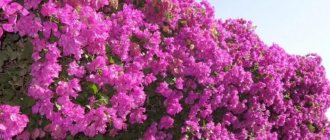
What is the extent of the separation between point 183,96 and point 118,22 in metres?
2.04

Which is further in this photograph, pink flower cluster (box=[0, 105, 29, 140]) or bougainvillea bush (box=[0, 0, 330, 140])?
bougainvillea bush (box=[0, 0, 330, 140])

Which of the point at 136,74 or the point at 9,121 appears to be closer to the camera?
the point at 9,121

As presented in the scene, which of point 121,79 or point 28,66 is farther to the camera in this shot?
point 121,79

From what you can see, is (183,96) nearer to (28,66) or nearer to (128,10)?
(128,10)

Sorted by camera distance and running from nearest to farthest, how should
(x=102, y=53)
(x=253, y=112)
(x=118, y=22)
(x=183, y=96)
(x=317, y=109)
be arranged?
→ (x=102, y=53) < (x=118, y=22) < (x=183, y=96) < (x=253, y=112) < (x=317, y=109)

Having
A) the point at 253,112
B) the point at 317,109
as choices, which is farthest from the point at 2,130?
the point at 317,109

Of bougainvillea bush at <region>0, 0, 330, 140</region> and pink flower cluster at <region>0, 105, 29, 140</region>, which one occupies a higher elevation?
bougainvillea bush at <region>0, 0, 330, 140</region>

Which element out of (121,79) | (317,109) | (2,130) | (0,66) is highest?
(317,109)

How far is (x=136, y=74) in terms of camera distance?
6.90 metres

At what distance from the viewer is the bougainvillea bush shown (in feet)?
18.2

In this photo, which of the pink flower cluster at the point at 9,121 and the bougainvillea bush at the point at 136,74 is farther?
the bougainvillea bush at the point at 136,74

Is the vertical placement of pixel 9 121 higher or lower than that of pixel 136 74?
lower

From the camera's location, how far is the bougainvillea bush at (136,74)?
5562 mm

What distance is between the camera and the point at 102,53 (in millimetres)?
6395
